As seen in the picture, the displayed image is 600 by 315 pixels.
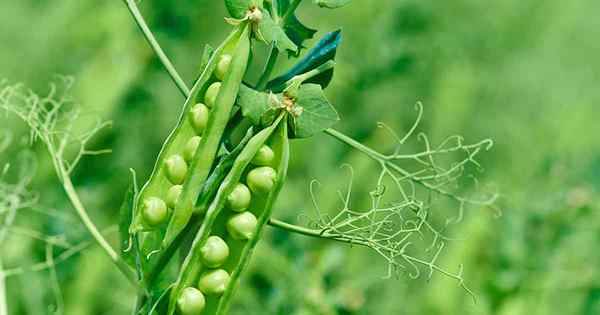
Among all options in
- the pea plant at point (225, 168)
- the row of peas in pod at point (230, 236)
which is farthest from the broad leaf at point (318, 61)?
the row of peas in pod at point (230, 236)

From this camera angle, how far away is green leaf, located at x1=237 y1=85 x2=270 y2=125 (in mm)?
1043

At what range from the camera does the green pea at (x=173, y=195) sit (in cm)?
107

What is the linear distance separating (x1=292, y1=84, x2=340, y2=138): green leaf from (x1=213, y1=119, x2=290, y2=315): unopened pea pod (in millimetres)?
30

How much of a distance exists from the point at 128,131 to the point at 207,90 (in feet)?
6.55

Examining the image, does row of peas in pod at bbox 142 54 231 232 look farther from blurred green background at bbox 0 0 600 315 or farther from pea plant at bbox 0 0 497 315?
blurred green background at bbox 0 0 600 315

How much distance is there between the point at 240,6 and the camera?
1065 mm

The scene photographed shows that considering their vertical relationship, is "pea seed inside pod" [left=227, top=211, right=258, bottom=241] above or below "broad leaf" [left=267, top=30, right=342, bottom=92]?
below

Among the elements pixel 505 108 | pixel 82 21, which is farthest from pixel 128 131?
pixel 505 108

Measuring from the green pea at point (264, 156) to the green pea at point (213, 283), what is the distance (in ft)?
0.40

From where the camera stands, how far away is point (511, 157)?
3.74 meters

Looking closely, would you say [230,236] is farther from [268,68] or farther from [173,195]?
[268,68]

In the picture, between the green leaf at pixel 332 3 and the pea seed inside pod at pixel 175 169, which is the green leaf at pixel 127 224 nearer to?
the pea seed inside pod at pixel 175 169

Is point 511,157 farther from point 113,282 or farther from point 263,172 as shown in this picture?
point 263,172

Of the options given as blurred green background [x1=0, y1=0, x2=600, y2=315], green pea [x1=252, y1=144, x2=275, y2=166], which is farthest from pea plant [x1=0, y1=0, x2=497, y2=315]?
blurred green background [x1=0, y1=0, x2=600, y2=315]
